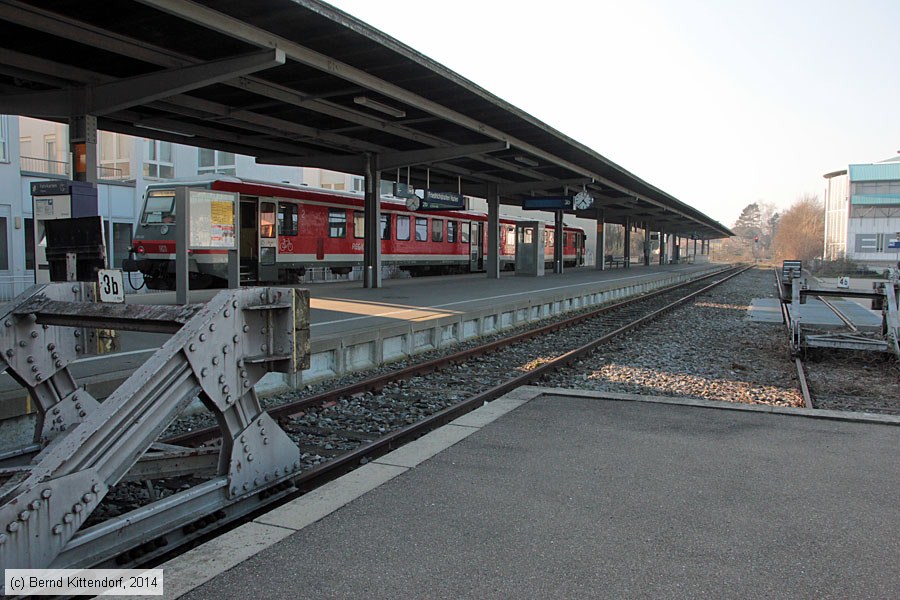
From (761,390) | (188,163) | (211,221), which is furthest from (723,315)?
(188,163)

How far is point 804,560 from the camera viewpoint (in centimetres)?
331

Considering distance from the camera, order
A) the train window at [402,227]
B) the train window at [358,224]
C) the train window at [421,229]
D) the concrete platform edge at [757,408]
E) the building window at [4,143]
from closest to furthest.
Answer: the concrete platform edge at [757,408]
the building window at [4,143]
the train window at [358,224]
the train window at [402,227]
the train window at [421,229]

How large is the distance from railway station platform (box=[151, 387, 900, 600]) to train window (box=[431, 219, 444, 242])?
22025 mm

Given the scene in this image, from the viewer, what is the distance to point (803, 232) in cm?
7138

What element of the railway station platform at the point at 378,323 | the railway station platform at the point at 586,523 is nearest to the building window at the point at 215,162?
the railway station platform at the point at 378,323

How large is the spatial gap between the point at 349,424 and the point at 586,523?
3406 millimetres

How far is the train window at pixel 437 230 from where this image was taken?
27.4 m

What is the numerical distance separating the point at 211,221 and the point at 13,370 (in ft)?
26.2

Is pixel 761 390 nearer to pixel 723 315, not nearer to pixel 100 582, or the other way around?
pixel 100 582

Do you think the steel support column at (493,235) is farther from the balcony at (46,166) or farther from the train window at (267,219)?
the balcony at (46,166)

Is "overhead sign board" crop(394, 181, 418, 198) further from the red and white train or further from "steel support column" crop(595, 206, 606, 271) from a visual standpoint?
"steel support column" crop(595, 206, 606, 271)

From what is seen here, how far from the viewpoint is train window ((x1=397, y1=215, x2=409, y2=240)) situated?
24781mm

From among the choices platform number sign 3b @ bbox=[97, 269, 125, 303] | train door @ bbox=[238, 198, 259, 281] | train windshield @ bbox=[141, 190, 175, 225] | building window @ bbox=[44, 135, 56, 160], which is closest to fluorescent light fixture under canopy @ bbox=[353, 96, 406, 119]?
train door @ bbox=[238, 198, 259, 281]

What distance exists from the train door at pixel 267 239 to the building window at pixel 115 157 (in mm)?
14797
